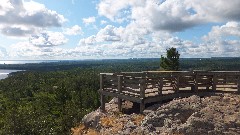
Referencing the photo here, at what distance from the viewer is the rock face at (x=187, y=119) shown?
14797mm

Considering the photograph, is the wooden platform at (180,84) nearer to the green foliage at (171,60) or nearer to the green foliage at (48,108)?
the green foliage at (48,108)

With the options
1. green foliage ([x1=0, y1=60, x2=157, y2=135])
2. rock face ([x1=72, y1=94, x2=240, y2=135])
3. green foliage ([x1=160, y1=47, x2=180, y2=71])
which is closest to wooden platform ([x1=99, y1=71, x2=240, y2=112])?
rock face ([x1=72, y1=94, x2=240, y2=135])

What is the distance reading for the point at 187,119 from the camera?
15.7m

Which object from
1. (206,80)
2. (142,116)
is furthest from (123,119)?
(206,80)

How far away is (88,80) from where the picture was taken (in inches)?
6678

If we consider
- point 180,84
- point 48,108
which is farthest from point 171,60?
point 48,108

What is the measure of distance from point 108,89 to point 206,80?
718 centimetres

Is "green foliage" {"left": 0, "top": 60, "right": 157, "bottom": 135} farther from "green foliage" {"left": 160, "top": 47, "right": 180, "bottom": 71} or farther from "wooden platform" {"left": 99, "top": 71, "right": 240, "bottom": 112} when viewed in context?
"green foliage" {"left": 160, "top": 47, "right": 180, "bottom": 71}

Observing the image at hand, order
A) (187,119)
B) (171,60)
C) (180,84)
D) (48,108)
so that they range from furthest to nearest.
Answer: (48,108), (171,60), (180,84), (187,119)

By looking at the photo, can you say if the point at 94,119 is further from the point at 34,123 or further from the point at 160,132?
the point at 34,123

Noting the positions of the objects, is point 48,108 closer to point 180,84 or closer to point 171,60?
point 171,60

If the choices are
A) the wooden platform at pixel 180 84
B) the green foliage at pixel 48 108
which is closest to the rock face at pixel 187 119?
the wooden platform at pixel 180 84

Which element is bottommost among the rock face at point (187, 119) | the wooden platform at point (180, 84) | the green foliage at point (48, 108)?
the green foliage at point (48, 108)

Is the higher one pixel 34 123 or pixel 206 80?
pixel 206 80
